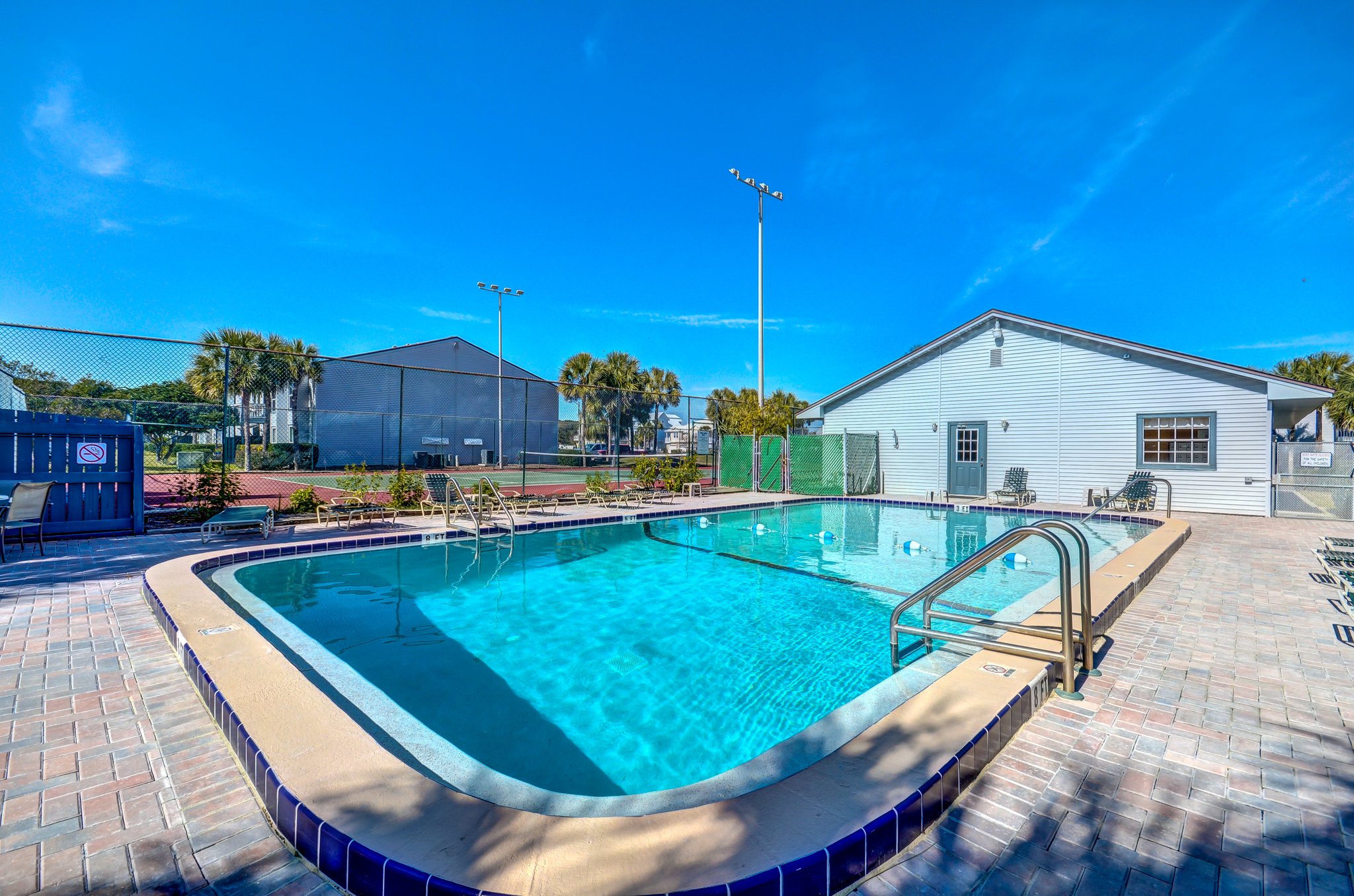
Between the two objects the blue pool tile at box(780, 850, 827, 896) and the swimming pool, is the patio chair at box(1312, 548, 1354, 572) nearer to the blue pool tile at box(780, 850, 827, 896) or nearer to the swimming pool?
the swimming pool

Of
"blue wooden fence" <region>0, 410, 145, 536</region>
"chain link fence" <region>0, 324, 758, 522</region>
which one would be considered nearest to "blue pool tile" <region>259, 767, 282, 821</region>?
"chain link fence" <region>0, 324, 758, 522</region>

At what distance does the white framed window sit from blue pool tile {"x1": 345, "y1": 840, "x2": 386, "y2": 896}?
15841 millimetres

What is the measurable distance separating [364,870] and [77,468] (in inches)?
371

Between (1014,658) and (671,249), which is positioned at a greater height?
(671,249)

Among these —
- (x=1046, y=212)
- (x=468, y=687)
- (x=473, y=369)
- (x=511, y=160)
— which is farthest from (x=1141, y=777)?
(x=473, y=369)

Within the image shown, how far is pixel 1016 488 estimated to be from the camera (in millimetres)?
13812

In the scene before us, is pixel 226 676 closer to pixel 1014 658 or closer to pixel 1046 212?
pixel 1014 658

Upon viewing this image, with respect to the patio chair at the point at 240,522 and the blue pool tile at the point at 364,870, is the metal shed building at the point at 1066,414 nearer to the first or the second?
the patio chair at the point at 240,522

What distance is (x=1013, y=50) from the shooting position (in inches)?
523

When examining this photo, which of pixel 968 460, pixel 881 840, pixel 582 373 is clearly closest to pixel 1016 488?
pixel 968 460

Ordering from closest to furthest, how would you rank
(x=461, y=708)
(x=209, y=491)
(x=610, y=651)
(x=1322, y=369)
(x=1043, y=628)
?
(x=1043, y=628), (x=461, y=708), (x=610, y=651), (x=209, y=491), (x=1322, y=369)

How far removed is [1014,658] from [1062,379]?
43.0ft

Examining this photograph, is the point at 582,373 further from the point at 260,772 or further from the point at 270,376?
the point at 260,772

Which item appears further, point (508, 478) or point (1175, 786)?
point (508, 478)
